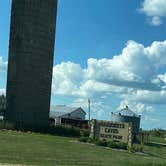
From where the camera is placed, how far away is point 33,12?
54406 mm

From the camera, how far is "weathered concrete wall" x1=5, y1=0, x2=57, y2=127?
177ft

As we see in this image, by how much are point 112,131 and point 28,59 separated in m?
21.0

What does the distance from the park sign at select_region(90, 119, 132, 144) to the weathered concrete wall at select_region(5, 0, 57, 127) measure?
18.6m

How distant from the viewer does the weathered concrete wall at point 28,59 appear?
2130 inches

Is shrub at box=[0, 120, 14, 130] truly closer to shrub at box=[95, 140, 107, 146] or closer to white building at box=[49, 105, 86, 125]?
shrub at box=[95, 140, 107, 146]

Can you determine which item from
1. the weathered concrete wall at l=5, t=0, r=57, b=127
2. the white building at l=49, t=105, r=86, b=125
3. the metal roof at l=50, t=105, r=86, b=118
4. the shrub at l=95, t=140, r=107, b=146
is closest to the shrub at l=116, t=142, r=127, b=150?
the shrub at l=95, t=140, r=107, b=146

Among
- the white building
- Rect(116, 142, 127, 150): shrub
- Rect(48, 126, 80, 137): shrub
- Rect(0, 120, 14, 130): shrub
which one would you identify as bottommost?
Rect(116, 142, 127, 150): shrub

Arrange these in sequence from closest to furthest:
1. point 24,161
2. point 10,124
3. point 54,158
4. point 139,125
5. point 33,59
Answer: point 24,161 < point 54,158 < point 10,124 < point 33,59 < point 139,125

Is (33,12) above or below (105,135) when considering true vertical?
above

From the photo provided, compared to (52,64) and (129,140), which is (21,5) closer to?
(52,64)

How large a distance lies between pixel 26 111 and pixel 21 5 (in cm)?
1139

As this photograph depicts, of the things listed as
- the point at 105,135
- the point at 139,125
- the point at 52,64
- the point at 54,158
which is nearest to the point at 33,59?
the point at 52,64

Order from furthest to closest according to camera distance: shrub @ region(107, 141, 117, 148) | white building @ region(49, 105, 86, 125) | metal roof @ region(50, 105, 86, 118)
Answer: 1. white building @ region(49, 105, 86, 125)
2. metal roof @ region(50, 105, 86, 118)
3. shrub @ region(107, 141, 117, 148)

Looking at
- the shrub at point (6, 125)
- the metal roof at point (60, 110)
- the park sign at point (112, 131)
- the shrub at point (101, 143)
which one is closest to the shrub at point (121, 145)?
the shrub at point (101, 143)
